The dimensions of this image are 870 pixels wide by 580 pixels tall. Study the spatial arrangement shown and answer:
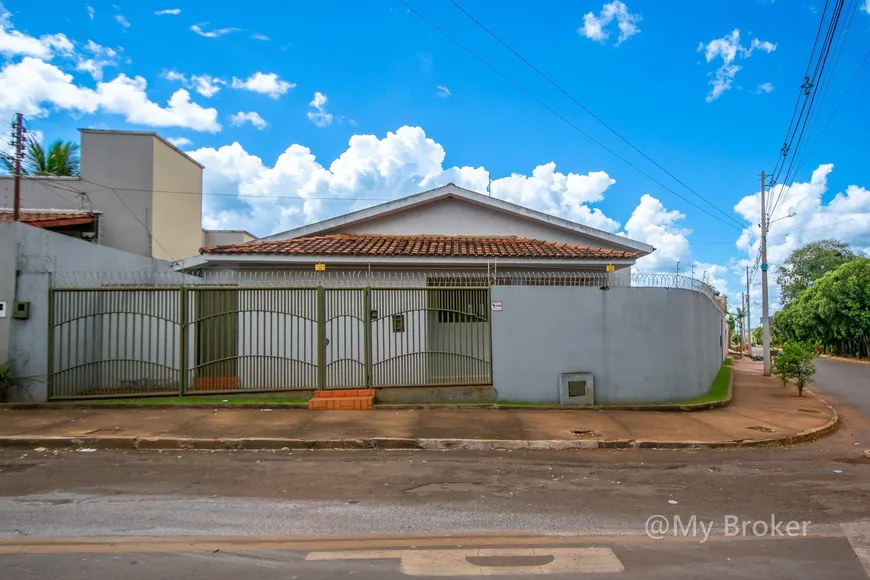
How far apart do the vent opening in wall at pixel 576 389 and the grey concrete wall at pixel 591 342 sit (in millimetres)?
103

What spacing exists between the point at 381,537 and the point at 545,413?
6.24 metres

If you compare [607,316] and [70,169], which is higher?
[70,169]

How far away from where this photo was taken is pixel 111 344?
1061 cm

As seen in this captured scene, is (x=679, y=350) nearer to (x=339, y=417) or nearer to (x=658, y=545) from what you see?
(x=339, y=417)

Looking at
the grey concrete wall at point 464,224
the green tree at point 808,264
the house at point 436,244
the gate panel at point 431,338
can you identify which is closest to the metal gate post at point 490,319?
the gate panel at point 431,338

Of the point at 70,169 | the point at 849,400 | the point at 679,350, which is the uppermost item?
the point at 70,169

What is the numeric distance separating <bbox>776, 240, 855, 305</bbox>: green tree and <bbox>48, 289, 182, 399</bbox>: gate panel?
62399 mm

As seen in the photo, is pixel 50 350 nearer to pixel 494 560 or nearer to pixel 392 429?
pixel 392 429

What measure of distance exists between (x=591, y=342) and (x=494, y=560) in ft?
24.6

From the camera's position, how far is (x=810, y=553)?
4207mm

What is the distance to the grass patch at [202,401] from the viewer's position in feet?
32.4

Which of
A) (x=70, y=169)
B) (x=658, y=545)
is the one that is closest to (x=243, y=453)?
(x=658, y=545)

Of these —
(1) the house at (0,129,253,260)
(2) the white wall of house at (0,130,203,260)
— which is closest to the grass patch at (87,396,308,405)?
(1) the house at (0,129,253,260)

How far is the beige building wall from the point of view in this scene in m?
20.2
